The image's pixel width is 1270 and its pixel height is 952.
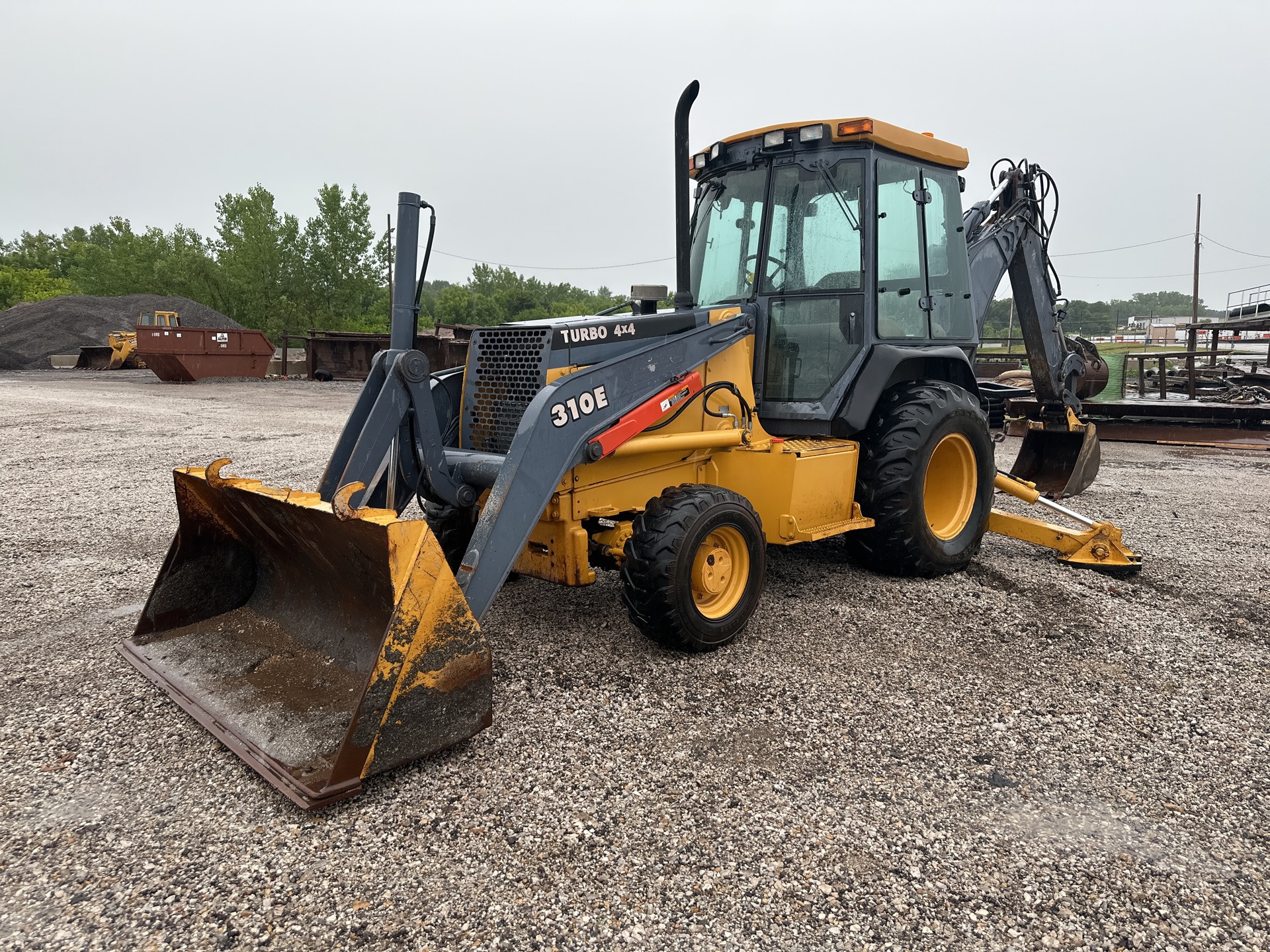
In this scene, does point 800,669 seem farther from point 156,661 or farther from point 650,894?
point 156,661

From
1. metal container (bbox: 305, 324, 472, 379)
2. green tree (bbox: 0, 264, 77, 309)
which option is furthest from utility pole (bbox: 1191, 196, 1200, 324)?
green tree (bbox: 0, 264, 77, 309)

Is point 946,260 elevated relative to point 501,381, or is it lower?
elevated

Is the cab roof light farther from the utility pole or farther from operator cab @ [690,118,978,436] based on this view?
the utility pole

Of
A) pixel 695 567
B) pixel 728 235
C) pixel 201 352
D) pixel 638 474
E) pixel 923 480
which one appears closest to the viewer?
pixel 695 567

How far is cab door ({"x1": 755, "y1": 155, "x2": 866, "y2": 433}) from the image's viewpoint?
15.7ft

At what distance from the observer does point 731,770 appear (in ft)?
9.77

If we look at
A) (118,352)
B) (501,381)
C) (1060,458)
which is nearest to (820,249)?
(501,381)

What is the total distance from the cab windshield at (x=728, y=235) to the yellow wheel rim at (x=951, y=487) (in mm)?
1672

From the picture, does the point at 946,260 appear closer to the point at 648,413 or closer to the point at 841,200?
the point at 841,200

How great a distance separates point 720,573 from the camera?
4062mm

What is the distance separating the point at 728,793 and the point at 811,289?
304 centimetres

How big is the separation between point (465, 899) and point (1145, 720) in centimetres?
275

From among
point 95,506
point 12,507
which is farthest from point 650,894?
point 12,507

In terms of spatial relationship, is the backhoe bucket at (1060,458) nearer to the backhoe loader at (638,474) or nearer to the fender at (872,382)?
the backhoe loader at (638,474)
